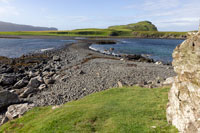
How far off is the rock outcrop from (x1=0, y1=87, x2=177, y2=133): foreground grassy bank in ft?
3.69

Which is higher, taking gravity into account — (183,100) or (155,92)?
(183,100)

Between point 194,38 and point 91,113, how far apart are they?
988 centimetres

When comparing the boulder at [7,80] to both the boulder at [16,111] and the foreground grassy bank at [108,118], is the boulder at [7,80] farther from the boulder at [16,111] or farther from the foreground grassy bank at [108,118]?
the foreground grassy bank at [108,118]

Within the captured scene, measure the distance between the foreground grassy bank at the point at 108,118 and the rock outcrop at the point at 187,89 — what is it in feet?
3.69

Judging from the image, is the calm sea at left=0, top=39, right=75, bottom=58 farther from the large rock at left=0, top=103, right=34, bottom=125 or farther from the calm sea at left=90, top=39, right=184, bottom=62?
the large rock at left=0, top=103, right=34, bottom=125

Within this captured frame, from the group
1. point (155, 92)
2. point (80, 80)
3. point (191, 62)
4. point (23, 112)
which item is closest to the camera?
point (191, 62)

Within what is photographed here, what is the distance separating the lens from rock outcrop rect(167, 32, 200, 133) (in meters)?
8.62

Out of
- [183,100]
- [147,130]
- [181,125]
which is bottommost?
[147,130]

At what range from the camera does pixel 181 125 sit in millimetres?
9367

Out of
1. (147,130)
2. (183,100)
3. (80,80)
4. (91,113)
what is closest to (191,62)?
(183,100)

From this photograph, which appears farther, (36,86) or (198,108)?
(36,86)

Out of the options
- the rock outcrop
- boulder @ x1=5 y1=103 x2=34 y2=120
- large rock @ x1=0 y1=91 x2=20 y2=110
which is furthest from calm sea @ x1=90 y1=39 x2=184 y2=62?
boulder @ x1=5 y1=103 x2=34 y2=120

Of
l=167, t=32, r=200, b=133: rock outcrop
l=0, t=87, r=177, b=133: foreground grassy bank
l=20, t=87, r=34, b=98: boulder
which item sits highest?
l=167, t=32, r=200, b=133: rock outcrop

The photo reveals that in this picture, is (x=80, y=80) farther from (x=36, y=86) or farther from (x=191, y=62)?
(x=191, y=62)
